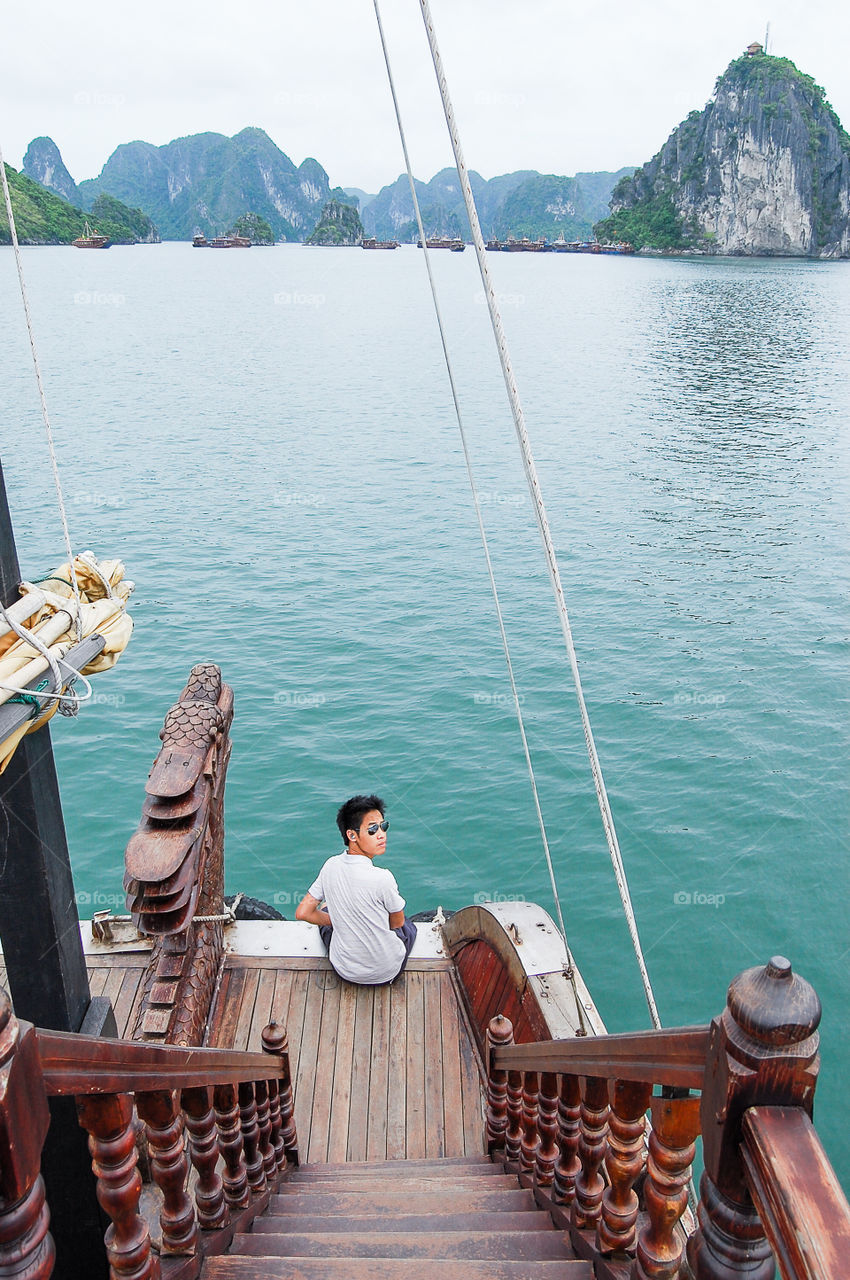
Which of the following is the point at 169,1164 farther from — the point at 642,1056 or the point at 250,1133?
the point at 642,1056

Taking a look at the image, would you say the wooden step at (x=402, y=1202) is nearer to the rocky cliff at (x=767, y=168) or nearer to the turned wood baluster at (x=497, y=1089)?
the turned wood baluster at (x=497, y=1089)

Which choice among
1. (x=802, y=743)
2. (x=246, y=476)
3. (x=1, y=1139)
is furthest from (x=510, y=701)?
(x=246, y=476)

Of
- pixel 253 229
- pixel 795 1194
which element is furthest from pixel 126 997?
pixel 253 229

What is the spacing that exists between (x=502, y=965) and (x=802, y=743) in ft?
23.7

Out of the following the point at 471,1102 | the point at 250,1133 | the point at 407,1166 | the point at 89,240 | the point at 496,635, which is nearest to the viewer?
the point at 250,1133

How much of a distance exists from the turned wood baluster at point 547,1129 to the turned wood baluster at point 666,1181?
966mm

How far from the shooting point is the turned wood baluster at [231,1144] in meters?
2.55

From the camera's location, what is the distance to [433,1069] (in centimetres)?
490

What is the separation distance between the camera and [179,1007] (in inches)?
178

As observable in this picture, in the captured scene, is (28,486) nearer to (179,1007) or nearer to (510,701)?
(510,701)

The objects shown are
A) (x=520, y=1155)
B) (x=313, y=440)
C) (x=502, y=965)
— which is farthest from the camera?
(x=313, y=440)

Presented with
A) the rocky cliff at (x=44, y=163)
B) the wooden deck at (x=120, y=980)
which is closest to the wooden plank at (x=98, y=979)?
the wooden deck at (x=120, y=980)

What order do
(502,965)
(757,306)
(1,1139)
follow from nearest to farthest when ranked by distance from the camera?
(1,1139) → (502,965) → (757,306)

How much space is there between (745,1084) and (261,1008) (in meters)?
4.43
